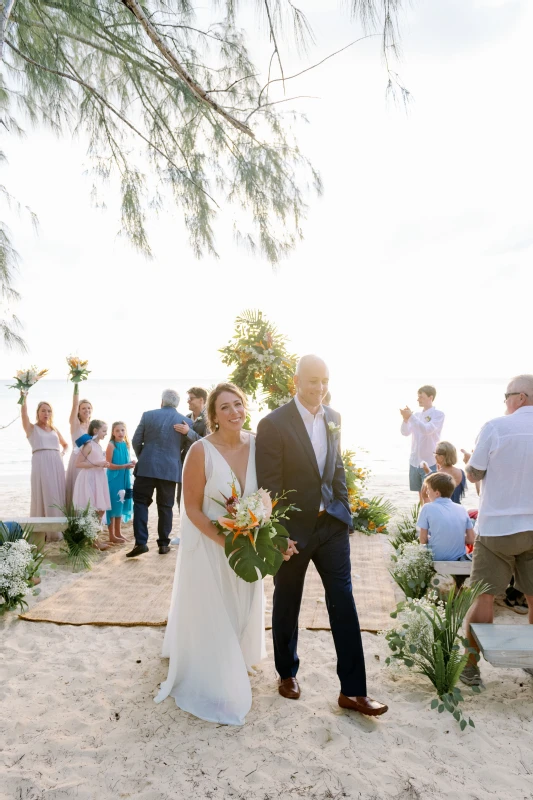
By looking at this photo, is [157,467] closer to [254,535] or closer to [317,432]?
[317,432]

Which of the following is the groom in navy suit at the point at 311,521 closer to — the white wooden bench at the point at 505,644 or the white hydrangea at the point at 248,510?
the white hydrangea at the point at 248,510

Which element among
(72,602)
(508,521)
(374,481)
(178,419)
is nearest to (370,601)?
(508,521)

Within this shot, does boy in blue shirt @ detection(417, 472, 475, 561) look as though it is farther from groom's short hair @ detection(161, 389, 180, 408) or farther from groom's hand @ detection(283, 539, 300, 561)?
groom's short hair @ detection(161, 389, 180, 408)

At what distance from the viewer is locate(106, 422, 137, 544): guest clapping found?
7660mm

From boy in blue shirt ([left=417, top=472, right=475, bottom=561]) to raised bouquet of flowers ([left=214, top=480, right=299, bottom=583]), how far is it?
2425mm

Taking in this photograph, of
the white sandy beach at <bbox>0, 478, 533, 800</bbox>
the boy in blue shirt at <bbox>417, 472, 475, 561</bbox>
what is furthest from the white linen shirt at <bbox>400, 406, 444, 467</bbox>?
the white sandy beach at <bbox>0, 478, 533, 800</bbox>

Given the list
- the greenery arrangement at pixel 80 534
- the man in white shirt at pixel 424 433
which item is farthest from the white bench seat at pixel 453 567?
the greenery arrangement at pixel 80 534

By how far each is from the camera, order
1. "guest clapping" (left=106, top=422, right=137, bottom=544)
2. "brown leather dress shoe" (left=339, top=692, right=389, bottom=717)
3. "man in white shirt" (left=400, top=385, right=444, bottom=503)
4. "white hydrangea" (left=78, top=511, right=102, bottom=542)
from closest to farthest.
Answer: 1. "brown leather dress shoe" (left=339, top=692, right=389, bottom=717)
2. "white hydrangea" (left=78, top=511, right=102, bottom=542)
3. "guest clapping" (left=106, top=422, right=137, bottom=544)
4. "man in white shirt" (left=400, top=385, right=444, bottom=503)

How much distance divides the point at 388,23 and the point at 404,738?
14.9 ft

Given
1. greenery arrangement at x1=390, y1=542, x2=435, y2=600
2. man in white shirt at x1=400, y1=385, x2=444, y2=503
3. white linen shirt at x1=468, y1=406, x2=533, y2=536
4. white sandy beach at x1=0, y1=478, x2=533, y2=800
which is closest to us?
white sandy beach at x1=0, y1=478, x2=533, y2=800

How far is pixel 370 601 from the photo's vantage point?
17.3 feet

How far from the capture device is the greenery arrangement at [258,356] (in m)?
6.43

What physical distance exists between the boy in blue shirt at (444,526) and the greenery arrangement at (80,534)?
388 cm

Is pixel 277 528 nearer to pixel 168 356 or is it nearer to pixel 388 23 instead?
pixel 388 23
